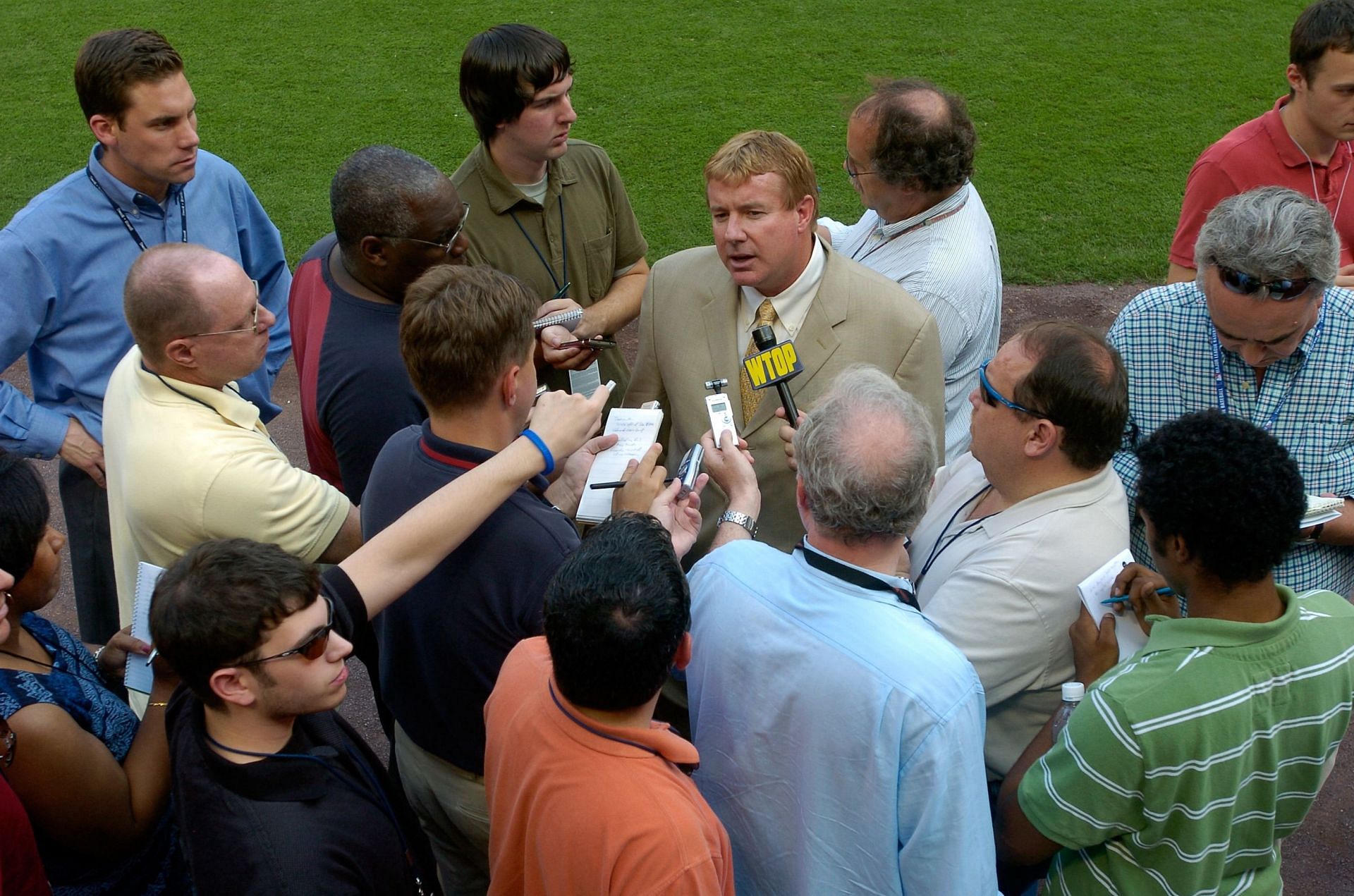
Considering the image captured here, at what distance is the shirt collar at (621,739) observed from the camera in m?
1.88

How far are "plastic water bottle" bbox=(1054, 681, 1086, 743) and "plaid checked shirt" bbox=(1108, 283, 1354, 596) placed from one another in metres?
0.77

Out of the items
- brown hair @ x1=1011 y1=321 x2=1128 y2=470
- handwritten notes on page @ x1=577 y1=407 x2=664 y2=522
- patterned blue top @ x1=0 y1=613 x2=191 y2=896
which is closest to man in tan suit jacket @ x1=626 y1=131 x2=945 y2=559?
handwritten notes on page @ x1=577 y1=407 x2=664 y2=522

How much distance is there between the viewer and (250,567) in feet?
7.05

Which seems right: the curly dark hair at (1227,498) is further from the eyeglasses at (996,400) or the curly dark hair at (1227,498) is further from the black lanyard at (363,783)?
the black lanyard at (363,783)

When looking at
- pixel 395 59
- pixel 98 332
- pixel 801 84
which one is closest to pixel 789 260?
pixel 98 332

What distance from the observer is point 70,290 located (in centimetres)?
371

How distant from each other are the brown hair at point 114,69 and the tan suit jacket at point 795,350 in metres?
1.90

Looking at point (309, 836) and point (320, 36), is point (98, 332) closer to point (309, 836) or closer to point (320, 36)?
point (309, 836)

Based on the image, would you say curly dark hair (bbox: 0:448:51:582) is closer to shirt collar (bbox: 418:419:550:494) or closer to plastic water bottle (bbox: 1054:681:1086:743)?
shirt collar (bbox: 418:419:550:494)

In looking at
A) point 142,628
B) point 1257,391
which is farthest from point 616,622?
point 1257,391

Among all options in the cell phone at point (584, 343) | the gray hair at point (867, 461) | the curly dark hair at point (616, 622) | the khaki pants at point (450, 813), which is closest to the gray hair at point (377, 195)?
the cell phone at point (584, 343)

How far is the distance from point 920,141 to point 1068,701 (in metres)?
2.06

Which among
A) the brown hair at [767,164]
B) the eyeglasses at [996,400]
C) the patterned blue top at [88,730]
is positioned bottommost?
the patterned blue top at [88,730]

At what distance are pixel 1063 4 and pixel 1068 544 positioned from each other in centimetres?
1106
